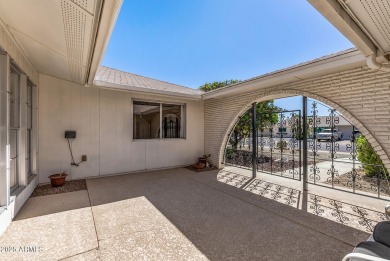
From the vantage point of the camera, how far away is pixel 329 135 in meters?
4.38

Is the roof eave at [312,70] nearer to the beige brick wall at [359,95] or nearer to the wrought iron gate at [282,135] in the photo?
the beige brick wall at [359,95]

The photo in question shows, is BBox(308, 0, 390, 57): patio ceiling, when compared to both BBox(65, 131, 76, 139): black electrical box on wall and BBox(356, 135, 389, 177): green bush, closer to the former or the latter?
BBox(356, 135, 389, 177): green bush

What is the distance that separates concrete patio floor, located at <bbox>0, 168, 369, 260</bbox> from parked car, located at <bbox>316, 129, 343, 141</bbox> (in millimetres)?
2054

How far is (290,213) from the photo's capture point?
311cm

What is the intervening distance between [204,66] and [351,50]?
8867 mm

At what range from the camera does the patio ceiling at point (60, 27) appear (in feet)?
6.72

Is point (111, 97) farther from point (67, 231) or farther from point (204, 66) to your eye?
point (204, 66)

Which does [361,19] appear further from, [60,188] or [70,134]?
[60,188]

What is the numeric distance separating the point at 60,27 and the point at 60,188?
3.69m

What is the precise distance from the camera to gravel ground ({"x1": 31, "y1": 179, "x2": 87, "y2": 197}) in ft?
13.4

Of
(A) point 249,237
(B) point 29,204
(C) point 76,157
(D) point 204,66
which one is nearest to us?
(A) point 249,237


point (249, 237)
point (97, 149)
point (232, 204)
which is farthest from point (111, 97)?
point (249, 237)

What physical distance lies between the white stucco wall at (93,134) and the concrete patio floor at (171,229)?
1.45 m

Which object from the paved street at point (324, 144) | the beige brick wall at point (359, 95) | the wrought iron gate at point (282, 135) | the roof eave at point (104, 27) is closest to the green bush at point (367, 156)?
the paved street at point (324, 144)
